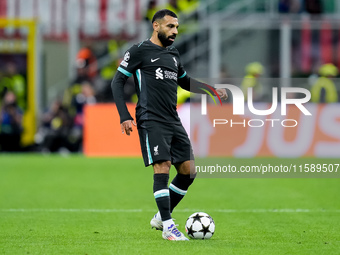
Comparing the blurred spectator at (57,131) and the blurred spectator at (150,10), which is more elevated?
the blurred spectator at (150,10)

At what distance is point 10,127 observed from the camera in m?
19.3

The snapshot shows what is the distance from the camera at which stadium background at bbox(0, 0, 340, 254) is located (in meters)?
7.40

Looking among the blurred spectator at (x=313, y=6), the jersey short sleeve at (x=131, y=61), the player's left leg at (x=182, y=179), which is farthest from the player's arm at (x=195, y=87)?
the blurred spectator at (x=313, y=6)

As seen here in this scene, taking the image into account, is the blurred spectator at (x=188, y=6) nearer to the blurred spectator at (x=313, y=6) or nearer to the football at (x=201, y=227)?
the blurred spectator at (x=313, y=6)

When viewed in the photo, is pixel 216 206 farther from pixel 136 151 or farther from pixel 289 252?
pixel 136 151

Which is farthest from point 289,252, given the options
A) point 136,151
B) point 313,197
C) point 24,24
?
point 24,24

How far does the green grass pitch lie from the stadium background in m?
0.02

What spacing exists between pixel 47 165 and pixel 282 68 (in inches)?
265

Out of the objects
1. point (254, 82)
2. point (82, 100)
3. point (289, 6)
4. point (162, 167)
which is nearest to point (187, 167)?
point (162, 167)

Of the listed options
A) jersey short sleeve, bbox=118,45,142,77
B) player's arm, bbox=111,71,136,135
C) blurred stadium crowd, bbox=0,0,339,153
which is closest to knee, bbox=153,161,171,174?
player's arm, bbox=111,71,136,135

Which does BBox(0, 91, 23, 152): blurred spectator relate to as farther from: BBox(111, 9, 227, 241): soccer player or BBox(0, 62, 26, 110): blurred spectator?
BBox(111, 9, 227, 241): soccer player

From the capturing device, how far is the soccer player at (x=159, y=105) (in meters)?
6.85

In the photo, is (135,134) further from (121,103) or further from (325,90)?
(121,103)

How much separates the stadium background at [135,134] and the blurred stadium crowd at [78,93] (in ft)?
0.12
